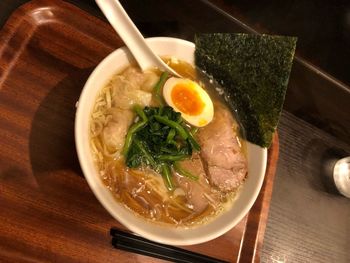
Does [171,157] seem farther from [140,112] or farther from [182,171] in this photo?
[140,112]

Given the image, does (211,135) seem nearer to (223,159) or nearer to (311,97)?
(223,159)

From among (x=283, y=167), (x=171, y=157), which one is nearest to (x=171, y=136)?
(x=171, y=157)

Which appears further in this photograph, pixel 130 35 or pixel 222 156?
pixel 222 156

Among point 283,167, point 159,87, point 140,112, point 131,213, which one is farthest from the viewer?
point 283,167

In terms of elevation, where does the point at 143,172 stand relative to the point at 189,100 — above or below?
below

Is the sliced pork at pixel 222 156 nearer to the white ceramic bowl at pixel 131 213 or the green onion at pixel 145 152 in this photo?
the white ceramic bowl at pixel 131 213

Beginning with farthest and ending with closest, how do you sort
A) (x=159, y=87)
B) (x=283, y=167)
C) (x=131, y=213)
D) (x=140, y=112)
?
(x=283, y=167) < (x=159, y=87) < (x=140, y=112) < (x=131, y=213)

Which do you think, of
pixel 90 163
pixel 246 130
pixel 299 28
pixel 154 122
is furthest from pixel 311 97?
pixel 90 163

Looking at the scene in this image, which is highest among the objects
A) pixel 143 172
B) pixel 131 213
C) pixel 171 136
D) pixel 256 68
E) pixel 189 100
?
pixel 256 68
